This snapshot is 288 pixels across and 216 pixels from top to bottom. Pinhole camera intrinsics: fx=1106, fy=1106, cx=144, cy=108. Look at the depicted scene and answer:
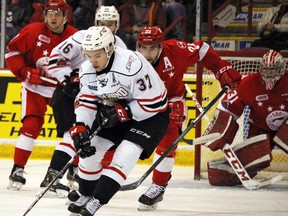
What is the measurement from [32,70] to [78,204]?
6.00 ft

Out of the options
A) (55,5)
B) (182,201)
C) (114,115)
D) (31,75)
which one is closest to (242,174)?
(182,201)

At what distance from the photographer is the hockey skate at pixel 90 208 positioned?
5.64m

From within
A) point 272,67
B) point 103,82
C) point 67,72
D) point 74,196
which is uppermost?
point 103,82

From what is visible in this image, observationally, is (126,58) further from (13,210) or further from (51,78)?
(51,78)

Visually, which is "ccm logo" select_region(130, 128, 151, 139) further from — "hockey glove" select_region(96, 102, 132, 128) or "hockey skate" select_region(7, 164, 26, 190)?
"hockey skate" select_region(7, 164, 26, 190)

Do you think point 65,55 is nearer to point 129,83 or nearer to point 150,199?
point 150,199

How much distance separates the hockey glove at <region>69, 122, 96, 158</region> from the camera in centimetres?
586

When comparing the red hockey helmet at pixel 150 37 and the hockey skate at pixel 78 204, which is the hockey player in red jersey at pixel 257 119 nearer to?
the red hockey helmet at pixel 150 37

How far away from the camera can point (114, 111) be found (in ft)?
19.5

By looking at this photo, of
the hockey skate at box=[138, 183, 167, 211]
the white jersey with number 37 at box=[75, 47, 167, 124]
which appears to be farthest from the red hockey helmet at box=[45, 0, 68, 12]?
the white jersey with number 37 at box=[75, 47, 167, 124]

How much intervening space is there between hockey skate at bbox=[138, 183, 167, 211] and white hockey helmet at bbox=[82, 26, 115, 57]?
1.30 metres

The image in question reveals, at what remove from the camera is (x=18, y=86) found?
9.79 meters

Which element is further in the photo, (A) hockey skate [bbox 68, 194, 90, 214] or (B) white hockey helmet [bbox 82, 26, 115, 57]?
(A) hockey skate [bbox 68, 194, 90, 214]

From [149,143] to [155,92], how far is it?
0.92 ft
